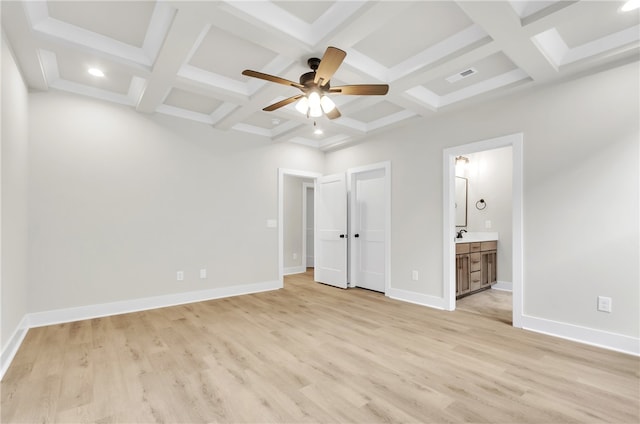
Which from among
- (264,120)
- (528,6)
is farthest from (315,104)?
(264,120)

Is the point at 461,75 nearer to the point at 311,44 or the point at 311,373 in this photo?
the point at 311,44

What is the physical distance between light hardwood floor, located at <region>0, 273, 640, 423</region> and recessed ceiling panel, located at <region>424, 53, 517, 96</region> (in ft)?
8.83

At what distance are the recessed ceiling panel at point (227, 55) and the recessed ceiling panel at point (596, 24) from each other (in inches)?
98.8

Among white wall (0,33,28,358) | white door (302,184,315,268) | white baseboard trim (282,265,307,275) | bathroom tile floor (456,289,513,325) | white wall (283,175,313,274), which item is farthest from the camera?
white door (302,184,315,268)

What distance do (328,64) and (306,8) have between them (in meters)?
0.49

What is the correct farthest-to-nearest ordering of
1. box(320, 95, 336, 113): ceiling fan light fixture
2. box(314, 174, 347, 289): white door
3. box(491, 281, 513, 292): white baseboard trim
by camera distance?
box(314, 174, 347, 289): white door, box(491, 281, 513, 292): white baseboard trim, box(320, 95, 336, 113): ceiling fan light fixture

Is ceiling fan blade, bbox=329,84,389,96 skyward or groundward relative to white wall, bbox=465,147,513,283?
skyward

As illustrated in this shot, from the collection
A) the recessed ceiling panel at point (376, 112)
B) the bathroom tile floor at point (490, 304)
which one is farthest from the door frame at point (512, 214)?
the recessed ceiling panel at point (376, 112)

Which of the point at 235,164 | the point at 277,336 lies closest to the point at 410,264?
the point at 277,336

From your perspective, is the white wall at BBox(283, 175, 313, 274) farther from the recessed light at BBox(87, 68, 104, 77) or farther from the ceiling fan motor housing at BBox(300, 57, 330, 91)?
the ceiling fan motor housing at BBox(300, 57, 330, 91)

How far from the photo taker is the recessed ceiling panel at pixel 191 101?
3.84m

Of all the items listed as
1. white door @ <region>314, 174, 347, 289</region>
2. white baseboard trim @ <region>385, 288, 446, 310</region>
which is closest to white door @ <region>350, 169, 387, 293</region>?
white door @ <region>314, 174, 347, 289</region>

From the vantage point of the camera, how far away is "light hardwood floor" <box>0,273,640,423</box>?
5.98ft

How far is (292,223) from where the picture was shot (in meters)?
6.96
